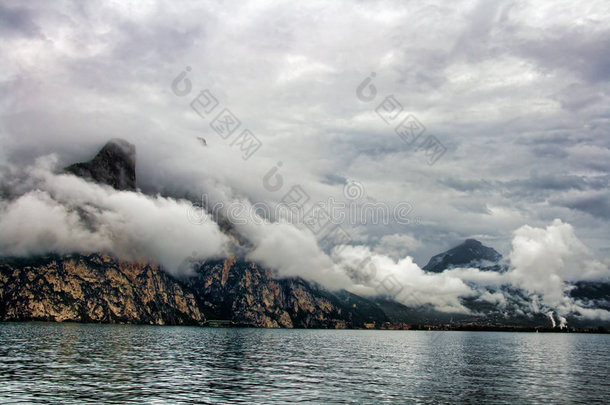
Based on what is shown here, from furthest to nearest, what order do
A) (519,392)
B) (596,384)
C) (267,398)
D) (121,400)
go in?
(596,384) < (519,392) < (267,398) < (121,400)

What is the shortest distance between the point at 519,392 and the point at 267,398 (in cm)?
4391

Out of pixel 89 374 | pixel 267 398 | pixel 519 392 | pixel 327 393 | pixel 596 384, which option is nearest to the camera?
pixel 267 398

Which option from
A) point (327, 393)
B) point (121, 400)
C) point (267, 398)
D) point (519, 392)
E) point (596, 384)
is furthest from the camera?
point (596, 384)

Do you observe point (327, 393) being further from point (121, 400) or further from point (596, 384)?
point (596, 384)

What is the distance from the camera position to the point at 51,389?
64375 mm

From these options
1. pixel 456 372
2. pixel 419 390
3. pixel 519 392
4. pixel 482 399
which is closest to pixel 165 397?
pixel 419 390

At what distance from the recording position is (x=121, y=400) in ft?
192

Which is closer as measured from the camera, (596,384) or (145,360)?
(596,384)

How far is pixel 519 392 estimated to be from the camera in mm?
75000

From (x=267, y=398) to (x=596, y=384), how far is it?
68654mm

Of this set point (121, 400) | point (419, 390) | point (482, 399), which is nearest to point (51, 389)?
point (121, 400)

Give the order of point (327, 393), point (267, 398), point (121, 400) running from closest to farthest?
point (121, 400) → point (267, 398) → point (327, 393)

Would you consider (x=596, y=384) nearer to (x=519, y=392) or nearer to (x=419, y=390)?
(x=519, y=392)

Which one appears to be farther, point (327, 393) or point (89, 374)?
point (89, 374)
